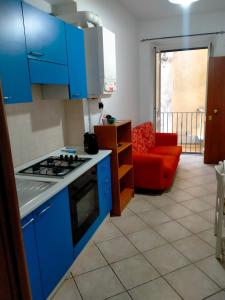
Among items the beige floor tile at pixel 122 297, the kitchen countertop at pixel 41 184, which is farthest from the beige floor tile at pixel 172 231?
the kitchen countertop at pixel 41 184

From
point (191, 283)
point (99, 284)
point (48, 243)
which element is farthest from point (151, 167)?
point (48, 243)

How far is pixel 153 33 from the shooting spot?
15.6 ft

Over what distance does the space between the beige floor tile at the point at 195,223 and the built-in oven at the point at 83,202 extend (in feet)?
3.38

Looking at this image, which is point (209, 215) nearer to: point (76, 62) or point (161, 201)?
point (161, 201)

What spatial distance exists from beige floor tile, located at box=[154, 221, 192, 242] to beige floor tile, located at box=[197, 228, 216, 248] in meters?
0.12

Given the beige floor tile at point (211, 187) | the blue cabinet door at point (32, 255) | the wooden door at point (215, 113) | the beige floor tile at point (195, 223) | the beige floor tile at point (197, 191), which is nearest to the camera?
the blue cabinet door at point (32, 255)

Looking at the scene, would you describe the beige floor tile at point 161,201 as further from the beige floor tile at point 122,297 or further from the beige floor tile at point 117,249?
the beige floor tile at point 122,297

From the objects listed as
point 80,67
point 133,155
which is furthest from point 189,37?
point 80,67

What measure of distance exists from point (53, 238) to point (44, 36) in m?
1.52

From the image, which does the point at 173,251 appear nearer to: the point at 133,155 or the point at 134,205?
the point at 134,205

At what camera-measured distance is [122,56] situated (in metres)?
3.93

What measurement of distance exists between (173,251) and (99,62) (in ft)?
6.85

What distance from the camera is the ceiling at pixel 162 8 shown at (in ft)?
12.6

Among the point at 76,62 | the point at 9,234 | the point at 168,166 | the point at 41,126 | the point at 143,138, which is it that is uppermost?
the point at 76,62
